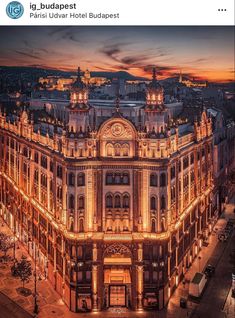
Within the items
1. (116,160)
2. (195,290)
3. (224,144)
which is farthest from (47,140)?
(224,144)

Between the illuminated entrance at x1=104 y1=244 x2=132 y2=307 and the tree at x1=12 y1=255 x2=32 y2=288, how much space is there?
595 centimetres

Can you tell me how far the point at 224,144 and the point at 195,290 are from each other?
783 inches

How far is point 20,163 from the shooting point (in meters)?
37.4

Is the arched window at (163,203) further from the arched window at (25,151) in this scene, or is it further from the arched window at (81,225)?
the arched window at (25,151)

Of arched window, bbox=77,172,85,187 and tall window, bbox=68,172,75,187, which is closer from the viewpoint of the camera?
tall window, bbox=68,172,75,187

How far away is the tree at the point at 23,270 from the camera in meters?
30.7

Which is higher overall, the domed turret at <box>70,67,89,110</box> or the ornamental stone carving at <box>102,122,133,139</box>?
the domed turret at <box>70,67,89,110</box>

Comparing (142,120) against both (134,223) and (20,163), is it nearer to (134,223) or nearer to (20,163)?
(134,223)

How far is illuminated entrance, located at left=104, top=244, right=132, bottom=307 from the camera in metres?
27.9

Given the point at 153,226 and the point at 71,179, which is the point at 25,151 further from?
the point at 153,226

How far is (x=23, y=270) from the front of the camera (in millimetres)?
31016

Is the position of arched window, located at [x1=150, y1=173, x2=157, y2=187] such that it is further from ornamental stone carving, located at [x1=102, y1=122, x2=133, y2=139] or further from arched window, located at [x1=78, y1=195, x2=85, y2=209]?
arched window, located at [x1=78, y1=195, x2=85, y2=209]
